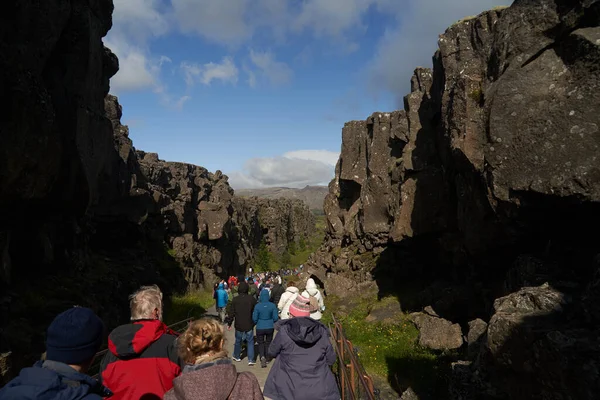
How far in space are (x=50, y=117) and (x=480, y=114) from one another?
13544 millimetres

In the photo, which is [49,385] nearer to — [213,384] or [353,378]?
[213,384]

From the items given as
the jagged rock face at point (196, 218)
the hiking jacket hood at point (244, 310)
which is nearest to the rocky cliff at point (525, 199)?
the hiking jacket hood at point (244, 310)

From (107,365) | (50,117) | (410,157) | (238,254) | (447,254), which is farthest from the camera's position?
(238,254)

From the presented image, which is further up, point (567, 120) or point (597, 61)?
point (597, 61)

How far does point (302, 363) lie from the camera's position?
5223mm

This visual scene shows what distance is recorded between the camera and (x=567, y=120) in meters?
7.76

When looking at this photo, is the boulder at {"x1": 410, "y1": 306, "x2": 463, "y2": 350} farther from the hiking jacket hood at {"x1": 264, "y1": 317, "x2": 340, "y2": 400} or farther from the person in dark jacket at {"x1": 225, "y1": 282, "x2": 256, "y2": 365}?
the hiking jacket hood at {"x1": 264, "y1": 317, "x2": 340, "y2": 400}

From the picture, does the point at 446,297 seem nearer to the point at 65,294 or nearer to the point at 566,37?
the point at 566,37

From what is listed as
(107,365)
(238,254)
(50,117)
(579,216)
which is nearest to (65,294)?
(50,117)

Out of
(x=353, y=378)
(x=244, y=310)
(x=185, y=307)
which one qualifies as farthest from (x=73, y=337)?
(x=185, y=307)

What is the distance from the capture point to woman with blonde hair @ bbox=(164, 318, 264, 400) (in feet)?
10.4

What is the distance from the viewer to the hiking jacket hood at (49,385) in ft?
8.38

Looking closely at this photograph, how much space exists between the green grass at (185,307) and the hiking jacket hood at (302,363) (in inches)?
708

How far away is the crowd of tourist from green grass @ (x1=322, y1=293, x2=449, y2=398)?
6.23 meters
